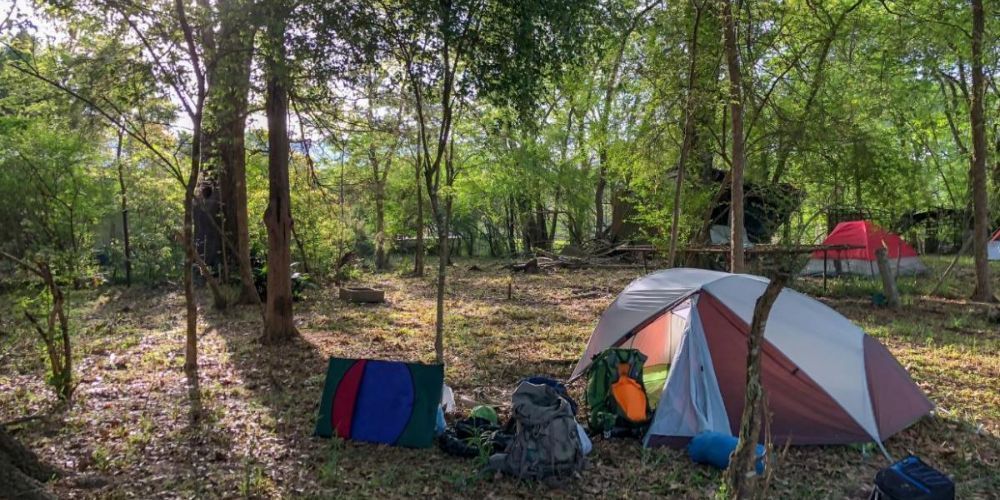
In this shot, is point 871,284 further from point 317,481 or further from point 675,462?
point 317,481

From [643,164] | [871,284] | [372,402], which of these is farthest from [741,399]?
[871,284]

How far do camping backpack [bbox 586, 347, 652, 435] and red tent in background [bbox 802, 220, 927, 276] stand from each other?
11.1 metres

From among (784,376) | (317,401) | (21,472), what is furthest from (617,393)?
(21,472)

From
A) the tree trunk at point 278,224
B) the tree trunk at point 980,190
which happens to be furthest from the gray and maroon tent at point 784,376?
the tree trunk at point 980,190

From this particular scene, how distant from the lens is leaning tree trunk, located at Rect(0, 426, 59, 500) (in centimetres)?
287

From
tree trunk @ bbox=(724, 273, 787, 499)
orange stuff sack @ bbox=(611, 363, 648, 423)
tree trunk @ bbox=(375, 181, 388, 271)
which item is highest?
tree trunk @ bbox=(375, 181, 388, 271)

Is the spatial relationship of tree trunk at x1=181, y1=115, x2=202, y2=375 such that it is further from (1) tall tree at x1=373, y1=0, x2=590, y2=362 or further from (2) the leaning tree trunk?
(1) tall tree at x1=373, y1=0, x2=590, y2=362

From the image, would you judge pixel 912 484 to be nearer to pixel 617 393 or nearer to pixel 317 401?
pixel 617 393

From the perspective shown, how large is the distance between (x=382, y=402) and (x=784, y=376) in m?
3.08

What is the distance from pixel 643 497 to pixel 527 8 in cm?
354

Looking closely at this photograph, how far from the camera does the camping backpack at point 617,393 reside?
464 cm

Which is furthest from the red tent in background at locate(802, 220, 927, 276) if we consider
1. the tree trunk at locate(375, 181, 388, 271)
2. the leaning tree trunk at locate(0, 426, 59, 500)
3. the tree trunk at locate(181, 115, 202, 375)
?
the leaning tree trunk at locate(0, 426, 59, 500)

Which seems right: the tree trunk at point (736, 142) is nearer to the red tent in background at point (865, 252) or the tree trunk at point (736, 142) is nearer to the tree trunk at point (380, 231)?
the red tent in background at point (865, 252)

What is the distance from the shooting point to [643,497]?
377 centimetres
